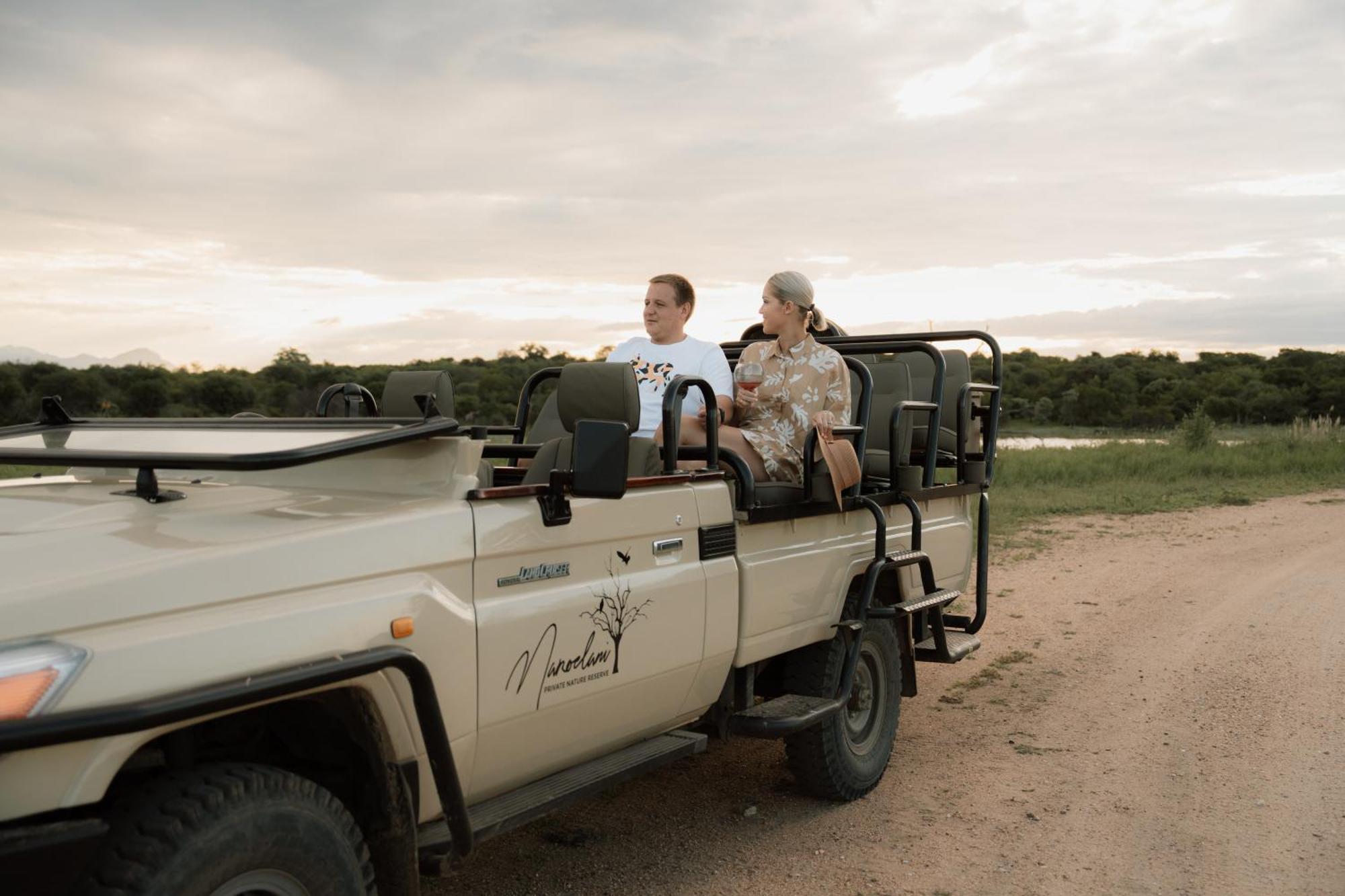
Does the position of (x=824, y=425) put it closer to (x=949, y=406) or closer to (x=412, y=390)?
(x=412, y=390)

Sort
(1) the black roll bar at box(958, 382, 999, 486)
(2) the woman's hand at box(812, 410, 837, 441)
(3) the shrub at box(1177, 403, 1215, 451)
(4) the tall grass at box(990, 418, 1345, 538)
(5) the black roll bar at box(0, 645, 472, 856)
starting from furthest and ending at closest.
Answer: (3) the shrub at box(1177, 403, 1215, 451)
(4) the tall grass at box(990, 418, 1345, 538)
(1) the black roll bar at box(958, 382, 999, 486)
(2) the woman's hand at box(812, 410, 837, 441)
(5) the black roll bar at box(0, 645, 472, 856)

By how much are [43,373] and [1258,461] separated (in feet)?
72.7

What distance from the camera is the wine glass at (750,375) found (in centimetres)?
565

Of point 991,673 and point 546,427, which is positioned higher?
point 546,427


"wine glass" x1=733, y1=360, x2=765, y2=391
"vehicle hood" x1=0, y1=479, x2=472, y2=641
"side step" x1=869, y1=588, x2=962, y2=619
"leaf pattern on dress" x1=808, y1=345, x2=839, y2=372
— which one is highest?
"leaf pattern on dress" x1=808, y1=345, x2=839, y2=372

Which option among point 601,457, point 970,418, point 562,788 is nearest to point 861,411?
point 970,418

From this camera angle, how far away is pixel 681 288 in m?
5.78

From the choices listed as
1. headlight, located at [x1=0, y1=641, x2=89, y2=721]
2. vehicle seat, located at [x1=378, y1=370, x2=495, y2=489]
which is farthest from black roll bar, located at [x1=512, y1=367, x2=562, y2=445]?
headlight, located at [x1=0, y1=641, x2=89, y2=721]

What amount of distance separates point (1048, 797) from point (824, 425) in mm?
2053

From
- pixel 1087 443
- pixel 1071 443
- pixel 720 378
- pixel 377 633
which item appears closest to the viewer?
pixel 377 633

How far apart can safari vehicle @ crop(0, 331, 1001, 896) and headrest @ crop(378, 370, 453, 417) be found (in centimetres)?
1

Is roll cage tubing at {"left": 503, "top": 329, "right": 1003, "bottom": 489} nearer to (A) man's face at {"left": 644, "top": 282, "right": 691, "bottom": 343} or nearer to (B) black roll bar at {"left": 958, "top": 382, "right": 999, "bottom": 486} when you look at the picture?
(B) black roll bar at {"left": 958, "top": 382, "right": 999, "bottom": 486}

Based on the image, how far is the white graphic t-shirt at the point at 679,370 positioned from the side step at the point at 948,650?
1.78 metres

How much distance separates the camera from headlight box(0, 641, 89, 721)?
7.28 ft
